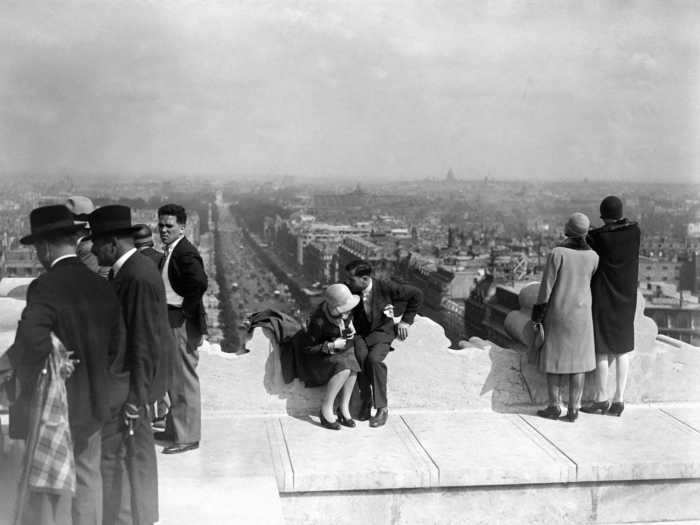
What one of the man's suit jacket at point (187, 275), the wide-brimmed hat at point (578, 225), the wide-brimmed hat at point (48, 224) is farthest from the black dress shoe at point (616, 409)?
the wide-brimmed hat at point (48, 224)

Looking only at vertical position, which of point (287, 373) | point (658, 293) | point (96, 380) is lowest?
point (658, 293)

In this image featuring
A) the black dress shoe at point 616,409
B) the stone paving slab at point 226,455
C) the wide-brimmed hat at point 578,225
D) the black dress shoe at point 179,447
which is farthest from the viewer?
the black dress shoe at point 616,409

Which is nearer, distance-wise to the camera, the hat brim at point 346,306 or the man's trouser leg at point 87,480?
the man's trouser leg at point 87,480

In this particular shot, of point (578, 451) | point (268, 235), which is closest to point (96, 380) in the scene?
point (578, 451)

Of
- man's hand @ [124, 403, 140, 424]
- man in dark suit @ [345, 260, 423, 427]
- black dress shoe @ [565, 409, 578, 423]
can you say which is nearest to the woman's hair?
man in dark suit @ [345, 260, 423, 427]

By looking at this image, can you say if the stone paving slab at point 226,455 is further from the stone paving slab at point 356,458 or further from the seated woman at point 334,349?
the seated woman at point 334,349

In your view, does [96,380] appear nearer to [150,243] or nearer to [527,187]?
[150,243]

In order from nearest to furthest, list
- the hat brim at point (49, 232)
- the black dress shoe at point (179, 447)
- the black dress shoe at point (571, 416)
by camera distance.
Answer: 1. the hat brim at point (49, 232)
2. the black dress shoe at point (179, 447)
3. the black dress shoe at point (571, 416)

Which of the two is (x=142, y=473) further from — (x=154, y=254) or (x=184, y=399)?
(x=154, y=254)
